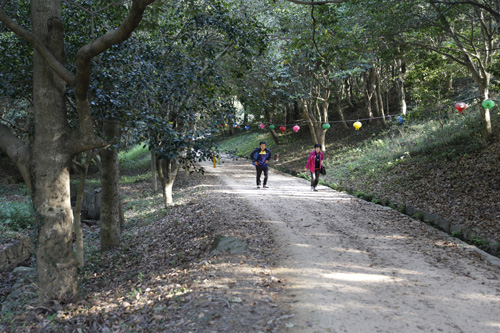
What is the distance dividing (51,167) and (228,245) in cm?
337

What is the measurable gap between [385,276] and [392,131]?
16840mm

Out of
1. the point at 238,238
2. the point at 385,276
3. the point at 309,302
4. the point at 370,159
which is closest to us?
the point at 309,302

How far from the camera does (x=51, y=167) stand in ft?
18.5

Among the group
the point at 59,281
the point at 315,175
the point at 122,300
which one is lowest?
the point at 122,300

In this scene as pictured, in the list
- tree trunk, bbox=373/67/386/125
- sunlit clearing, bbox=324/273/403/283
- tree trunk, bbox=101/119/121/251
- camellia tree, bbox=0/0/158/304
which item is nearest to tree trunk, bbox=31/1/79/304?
camellia tree, bbox=0/0/158/304

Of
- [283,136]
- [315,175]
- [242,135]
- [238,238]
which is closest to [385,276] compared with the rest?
[238,238]

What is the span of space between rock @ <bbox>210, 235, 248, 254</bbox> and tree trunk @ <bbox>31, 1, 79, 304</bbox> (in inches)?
101

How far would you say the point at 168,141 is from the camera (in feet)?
22.5

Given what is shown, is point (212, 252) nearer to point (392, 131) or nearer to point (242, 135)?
point (392, 131)

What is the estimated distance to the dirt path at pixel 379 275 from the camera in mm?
4270

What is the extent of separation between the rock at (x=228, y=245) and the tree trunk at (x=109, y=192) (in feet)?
11.7

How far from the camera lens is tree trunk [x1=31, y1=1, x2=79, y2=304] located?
5.63 metres

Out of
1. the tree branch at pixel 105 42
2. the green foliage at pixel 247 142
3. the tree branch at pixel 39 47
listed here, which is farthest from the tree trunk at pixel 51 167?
the green foliage at pixel 247 142

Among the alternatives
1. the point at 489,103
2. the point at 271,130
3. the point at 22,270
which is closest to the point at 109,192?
the point at 22,270
